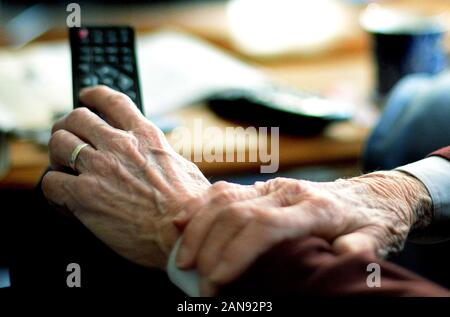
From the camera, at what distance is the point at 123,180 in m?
0.57

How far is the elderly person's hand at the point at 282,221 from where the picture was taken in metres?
0.48

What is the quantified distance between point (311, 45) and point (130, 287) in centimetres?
79

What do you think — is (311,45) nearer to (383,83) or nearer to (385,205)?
(383,83)

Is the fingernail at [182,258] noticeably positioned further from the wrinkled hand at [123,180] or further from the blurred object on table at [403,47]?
the blurred object on table at [403,47]

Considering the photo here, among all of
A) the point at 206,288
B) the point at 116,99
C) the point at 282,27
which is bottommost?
the point at 206,288

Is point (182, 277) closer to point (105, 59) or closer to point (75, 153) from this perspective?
point (75, 153)

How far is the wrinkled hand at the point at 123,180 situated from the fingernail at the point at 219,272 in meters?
0.06

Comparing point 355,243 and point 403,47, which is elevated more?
point 403,47

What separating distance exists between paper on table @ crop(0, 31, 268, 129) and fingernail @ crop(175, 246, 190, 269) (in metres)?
0.49

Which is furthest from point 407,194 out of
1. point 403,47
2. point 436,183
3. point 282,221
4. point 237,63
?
point 237,63

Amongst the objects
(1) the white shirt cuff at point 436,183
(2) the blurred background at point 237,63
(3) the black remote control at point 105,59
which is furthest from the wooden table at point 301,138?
(1) the white shirt cuff at point 436,183

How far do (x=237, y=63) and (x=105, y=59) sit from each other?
1.56 ft

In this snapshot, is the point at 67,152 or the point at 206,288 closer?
the point at 206,288

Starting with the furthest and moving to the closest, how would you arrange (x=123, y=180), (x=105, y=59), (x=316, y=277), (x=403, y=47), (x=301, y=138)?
(x=403, y=47) → (x=301, y=138) → (x=105, y=59) → (x=123, y=180) → (x=316, y=277)
